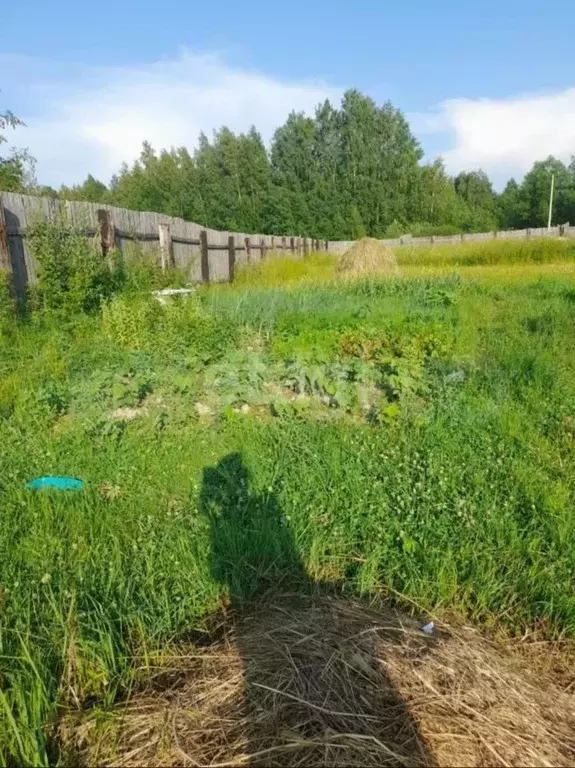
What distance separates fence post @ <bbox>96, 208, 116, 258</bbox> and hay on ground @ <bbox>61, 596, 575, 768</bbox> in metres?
7.97

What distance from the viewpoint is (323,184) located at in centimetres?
4619

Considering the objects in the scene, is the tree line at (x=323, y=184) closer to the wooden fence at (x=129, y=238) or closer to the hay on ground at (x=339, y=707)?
the wooden fence at (x=129, y=238)

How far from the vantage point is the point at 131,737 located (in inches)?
59.6

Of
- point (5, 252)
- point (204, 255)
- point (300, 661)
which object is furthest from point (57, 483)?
point (204, 255)

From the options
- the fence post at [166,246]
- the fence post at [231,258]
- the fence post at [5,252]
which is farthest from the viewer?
the fence post at [231,258]

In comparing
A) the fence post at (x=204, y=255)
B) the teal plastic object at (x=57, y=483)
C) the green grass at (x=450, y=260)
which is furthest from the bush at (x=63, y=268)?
the green grass at (x=450, y=260)

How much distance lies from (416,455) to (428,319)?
12.6 ft

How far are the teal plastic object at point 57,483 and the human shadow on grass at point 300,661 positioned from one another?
2.86ft

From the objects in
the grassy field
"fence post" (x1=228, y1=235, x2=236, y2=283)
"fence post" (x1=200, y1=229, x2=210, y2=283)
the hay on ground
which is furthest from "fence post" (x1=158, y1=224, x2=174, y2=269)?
the hay on ground

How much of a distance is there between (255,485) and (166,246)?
9.70 m

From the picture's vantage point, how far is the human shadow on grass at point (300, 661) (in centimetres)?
143

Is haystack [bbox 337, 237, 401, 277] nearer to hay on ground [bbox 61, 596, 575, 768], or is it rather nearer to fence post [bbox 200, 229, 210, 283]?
fence post [bbox 200, 229, 210, 283]

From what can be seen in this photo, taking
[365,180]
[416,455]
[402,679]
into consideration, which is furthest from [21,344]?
[365,180]

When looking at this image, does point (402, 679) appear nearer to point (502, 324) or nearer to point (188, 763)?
point (188, 763)
